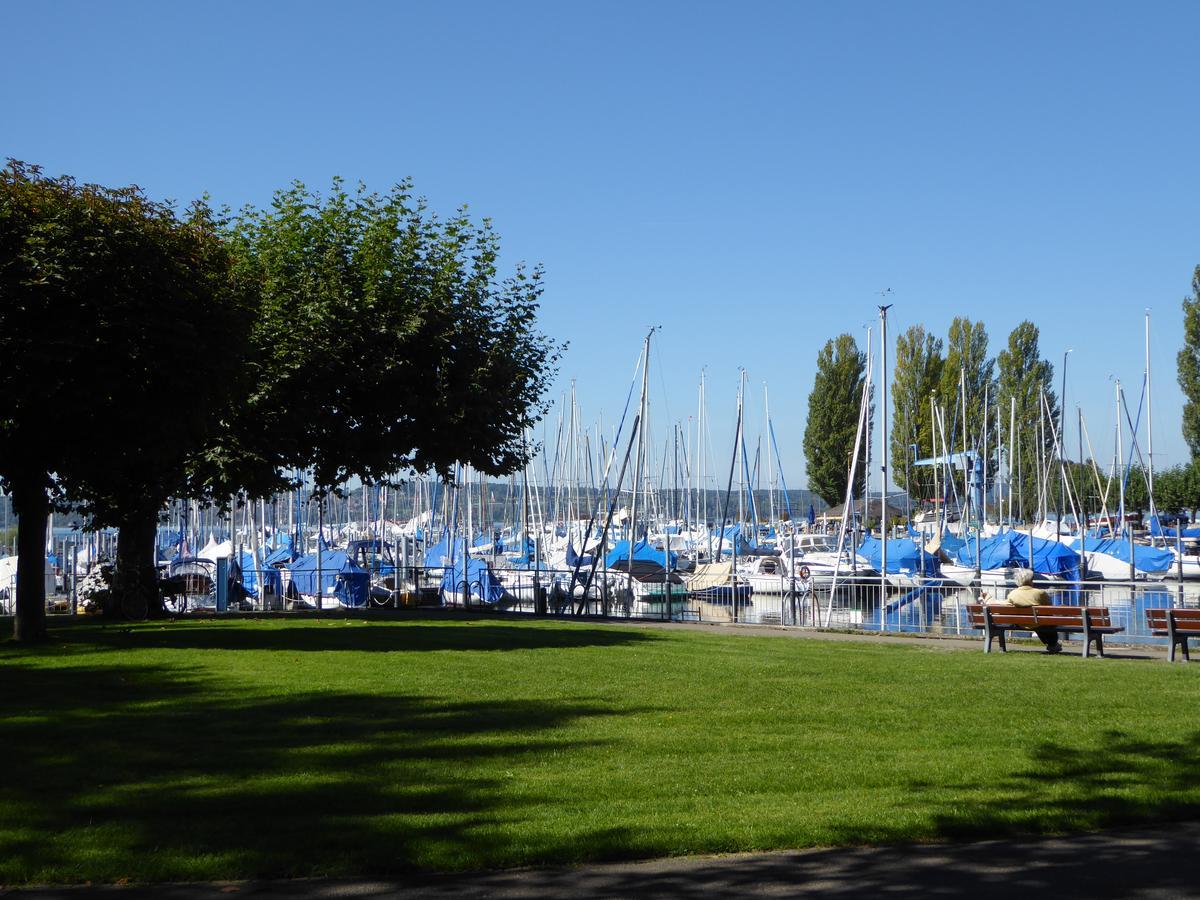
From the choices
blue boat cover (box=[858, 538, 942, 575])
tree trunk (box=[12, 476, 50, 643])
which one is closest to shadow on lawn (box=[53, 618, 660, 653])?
tree trunk (box=[12, 476, 50, 643])

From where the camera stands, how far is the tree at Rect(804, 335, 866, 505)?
93.6 metres

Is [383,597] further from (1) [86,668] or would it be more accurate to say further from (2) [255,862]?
(2) [255,862]

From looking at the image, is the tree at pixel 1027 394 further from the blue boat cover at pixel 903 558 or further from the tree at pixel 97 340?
the tree at pixel 97 340

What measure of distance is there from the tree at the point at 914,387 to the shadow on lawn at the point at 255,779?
77.8 metres

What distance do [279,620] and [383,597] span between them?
10.7 m

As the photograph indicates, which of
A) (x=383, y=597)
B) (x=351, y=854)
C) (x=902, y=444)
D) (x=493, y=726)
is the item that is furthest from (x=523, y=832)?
(x=902, y=444)

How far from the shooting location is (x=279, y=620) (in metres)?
27.4

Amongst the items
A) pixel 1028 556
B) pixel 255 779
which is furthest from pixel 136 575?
pixel 1028 556

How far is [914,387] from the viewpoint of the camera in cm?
8900

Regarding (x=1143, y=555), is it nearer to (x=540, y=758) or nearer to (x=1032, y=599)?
(x=1032, y=599)

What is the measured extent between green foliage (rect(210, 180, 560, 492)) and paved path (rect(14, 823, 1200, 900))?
20690 millimetres

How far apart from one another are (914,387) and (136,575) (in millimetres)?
68790

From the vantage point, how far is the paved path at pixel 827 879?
6.60 metres

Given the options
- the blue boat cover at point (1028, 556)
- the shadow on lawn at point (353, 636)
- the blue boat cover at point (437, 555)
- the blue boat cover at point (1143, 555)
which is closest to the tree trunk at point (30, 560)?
the shadow on lawn at point (353, 636)
